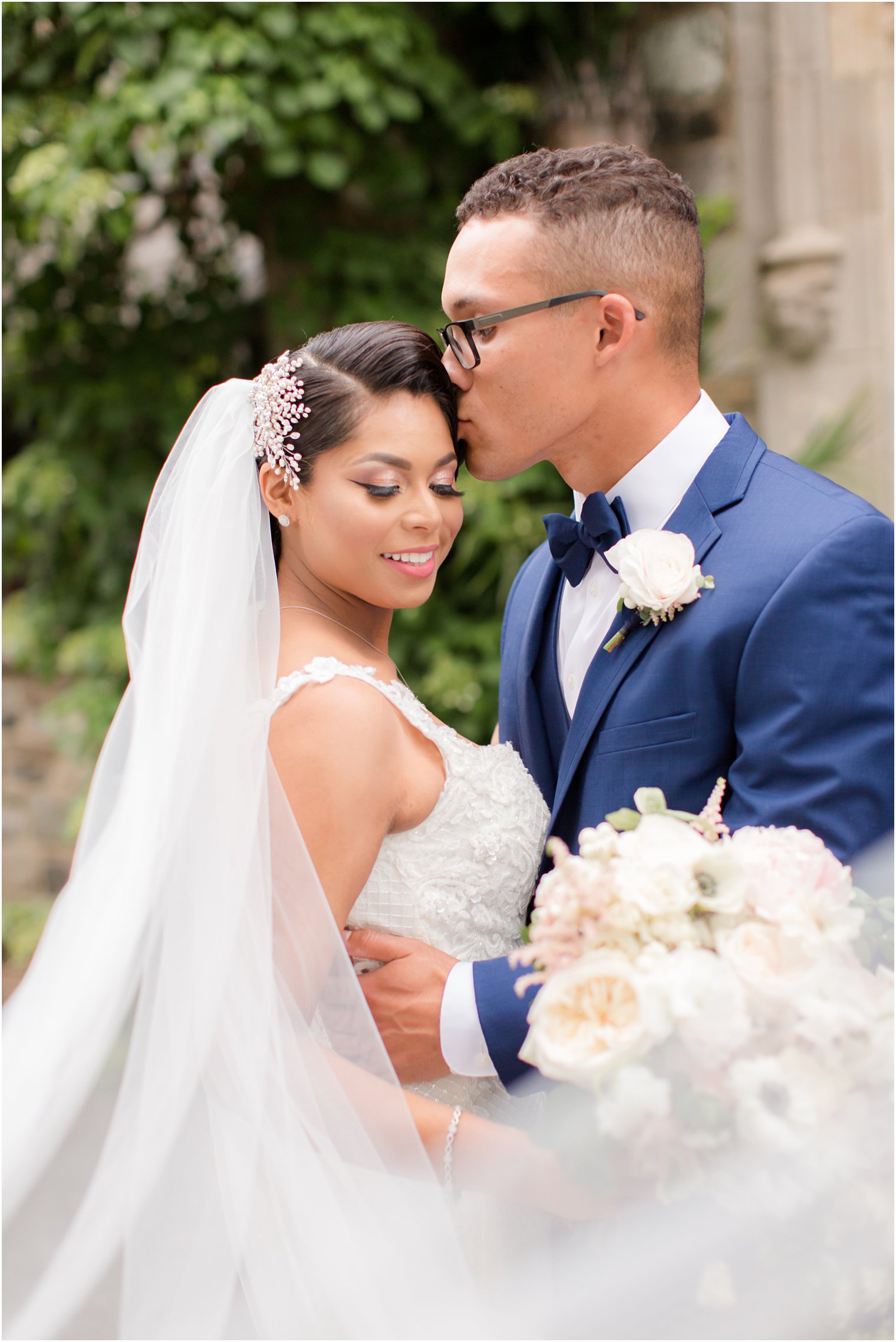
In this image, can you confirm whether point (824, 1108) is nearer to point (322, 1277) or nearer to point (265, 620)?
point (322, 1277)

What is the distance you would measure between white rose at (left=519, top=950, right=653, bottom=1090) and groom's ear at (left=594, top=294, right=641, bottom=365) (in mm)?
1123

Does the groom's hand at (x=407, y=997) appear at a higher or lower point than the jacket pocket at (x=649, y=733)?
lower

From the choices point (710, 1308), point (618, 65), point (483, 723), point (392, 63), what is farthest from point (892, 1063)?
point (618, 65)

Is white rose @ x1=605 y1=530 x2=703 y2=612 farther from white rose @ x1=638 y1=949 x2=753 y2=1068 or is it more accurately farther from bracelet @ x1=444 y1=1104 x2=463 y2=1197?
bracelet @ x1=444 y1=1104 x2=463 y2=1197

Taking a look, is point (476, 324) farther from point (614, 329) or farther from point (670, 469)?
point (670, 469)

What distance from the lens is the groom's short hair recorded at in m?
1.97

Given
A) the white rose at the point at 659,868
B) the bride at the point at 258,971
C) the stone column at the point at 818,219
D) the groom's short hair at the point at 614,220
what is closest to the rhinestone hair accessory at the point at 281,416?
the bride at the point at 258,971

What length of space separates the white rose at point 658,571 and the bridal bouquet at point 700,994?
503mm

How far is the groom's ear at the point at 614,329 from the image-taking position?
1.97 metres

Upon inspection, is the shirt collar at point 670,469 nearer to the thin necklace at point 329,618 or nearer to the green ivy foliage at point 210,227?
the thin necklace at point 329,618

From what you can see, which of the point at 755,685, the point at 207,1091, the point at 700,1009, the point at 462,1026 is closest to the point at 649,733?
the point at 755,685

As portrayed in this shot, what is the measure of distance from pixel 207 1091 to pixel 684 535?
3.79 ft

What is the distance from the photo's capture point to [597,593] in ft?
7.14

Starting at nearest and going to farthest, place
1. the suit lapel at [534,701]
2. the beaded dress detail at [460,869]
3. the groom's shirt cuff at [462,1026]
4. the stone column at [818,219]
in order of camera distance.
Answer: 1. the groom's shirt cuff at [462,1026]
2. the beaded dress detail at [460,869]
3. the suit lapel at [534,701]
4. the stone column at [818,219]
